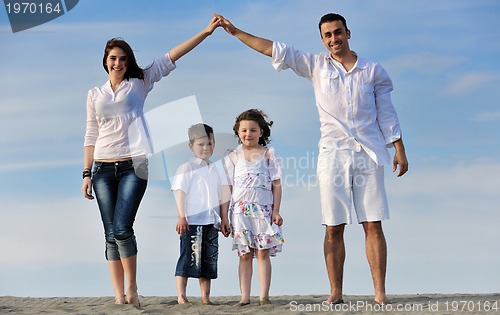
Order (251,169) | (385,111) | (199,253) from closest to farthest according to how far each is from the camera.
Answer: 1. (385,111)
2. (251,169)
3. (199,253)

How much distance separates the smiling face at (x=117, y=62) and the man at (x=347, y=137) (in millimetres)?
1175

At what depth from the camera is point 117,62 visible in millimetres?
6828

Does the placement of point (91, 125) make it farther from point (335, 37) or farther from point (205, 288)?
point (335, 37)

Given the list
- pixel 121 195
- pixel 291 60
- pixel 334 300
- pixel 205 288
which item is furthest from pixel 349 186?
pixel 121 195

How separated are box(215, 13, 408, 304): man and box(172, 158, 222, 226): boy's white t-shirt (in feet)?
3.43

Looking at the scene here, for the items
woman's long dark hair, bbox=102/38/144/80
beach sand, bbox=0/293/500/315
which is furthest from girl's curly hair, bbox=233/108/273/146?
beach sand, bbox=0/293/500/315

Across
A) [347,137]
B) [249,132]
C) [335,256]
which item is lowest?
[335,256]

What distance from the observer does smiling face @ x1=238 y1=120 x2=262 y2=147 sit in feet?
22.8

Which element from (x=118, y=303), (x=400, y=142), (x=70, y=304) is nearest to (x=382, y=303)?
(x=400, y=142)

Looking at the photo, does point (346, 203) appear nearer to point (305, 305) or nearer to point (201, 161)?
point (305, 305)

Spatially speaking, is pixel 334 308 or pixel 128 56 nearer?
pixel 334 308

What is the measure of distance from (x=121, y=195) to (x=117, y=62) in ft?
4.00

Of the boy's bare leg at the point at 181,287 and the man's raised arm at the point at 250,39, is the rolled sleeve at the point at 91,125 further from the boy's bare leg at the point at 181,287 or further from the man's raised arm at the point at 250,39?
the boy's bare leg at the point at 181,287

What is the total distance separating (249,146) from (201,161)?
0.51 metres
